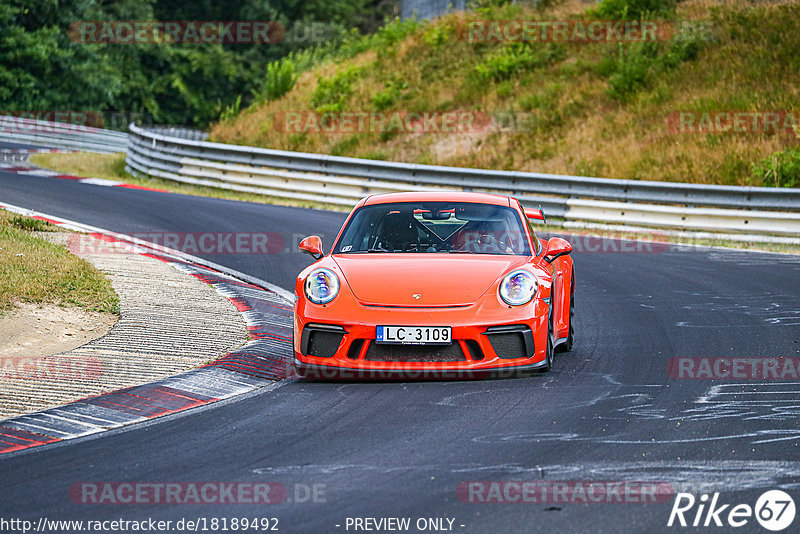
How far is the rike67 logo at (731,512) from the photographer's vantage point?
477 cm

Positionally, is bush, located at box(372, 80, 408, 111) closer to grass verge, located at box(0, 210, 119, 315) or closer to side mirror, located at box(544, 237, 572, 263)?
grass verge, located at box(0, 210, 119, 315)

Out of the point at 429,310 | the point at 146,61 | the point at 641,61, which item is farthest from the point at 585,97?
the point at 146,61

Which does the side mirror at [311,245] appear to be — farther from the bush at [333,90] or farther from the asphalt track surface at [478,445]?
the bush at [333,90]

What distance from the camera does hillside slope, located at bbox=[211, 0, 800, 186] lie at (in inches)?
927

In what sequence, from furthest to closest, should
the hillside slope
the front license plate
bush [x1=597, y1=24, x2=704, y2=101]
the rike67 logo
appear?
bush [x1=597, y1=24, x2=704, y2=101] < the hillside slope < the front license plate < the rike67 logo

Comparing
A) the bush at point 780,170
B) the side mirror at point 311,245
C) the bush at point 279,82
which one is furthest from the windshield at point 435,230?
the bush at point 279,82

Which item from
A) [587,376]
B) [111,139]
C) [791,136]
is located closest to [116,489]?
A: [587,376]

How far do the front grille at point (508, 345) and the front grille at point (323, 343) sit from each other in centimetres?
108

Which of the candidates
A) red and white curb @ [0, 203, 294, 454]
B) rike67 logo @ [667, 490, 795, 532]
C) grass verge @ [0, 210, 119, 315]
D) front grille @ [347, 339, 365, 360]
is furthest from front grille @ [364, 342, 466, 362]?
grass verge @ [0, 210, 119, 315]

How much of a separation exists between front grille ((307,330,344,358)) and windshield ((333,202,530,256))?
3.75 ft

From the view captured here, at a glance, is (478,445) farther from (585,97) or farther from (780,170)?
(585,97)

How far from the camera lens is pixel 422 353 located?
25.4 feet

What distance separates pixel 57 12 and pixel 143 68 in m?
6.62

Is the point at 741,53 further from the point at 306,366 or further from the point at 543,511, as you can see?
the point at 543,511
